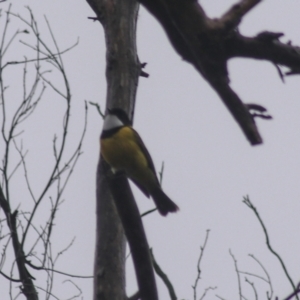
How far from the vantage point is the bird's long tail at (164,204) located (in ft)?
16.9

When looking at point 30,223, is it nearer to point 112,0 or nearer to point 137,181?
point 137,181

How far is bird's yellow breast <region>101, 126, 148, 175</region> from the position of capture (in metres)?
5.10

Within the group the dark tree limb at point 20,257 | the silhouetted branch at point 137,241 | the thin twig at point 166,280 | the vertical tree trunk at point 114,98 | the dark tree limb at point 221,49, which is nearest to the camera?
the dark tree limb at point 221,49

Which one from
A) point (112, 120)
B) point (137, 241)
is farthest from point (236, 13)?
point (112, 120)

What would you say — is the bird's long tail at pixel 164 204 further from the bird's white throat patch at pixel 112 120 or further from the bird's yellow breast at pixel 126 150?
the bird's white throat patch at pixel 112 120

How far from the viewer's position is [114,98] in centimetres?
372

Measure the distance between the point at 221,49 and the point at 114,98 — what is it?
221cm

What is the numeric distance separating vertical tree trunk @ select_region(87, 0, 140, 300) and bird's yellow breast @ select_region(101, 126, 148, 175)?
1.08 metres

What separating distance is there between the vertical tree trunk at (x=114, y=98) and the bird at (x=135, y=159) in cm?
103

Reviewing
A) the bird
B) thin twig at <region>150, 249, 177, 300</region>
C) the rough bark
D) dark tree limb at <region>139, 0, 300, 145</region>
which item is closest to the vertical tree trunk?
the rough bark

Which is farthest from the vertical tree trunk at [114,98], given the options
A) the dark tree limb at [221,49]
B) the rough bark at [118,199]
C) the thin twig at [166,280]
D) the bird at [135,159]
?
the dark tree limb at [221,49]

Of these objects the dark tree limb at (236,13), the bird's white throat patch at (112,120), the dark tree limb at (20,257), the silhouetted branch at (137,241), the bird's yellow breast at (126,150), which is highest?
the bird's yellow breast at (126,150)

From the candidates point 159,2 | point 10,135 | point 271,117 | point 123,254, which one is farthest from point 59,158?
point 159,2

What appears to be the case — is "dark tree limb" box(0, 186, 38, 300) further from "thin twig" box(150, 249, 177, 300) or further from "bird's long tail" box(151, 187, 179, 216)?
"bird's long tail" box(151, 187, 179, 216)
